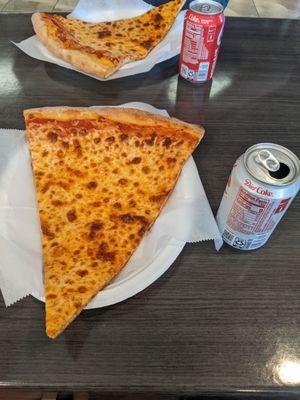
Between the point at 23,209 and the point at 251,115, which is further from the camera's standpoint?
the point at 251,115

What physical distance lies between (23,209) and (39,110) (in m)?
0.25

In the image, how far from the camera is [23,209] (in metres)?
0.72

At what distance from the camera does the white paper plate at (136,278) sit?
0.58 metres

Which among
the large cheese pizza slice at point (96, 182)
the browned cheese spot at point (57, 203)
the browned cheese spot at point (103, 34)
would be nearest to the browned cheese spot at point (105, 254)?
the large cheese pizza slice at point (96, 182)

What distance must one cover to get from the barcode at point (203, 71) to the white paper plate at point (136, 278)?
0.54 meters

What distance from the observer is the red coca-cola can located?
0.90 metres

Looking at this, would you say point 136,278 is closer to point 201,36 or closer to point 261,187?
point 261,187

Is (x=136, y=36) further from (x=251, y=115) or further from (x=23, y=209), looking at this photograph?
(x=23, y=209)

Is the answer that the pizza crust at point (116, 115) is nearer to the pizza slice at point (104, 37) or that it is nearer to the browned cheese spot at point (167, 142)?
A: the browned cheese spot at point (167, 142)

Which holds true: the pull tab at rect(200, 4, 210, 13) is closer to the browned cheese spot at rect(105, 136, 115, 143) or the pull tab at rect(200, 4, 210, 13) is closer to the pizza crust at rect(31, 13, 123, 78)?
the pizza crust at rect(31, 13, 123, 78)

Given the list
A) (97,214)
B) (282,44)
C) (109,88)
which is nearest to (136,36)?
(109,88)

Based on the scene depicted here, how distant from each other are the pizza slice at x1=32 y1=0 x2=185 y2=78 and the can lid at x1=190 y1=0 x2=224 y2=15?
0.79 ft

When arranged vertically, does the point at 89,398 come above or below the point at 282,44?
below

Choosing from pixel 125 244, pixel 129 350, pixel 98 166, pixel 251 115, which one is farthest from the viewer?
pixel 251 115
